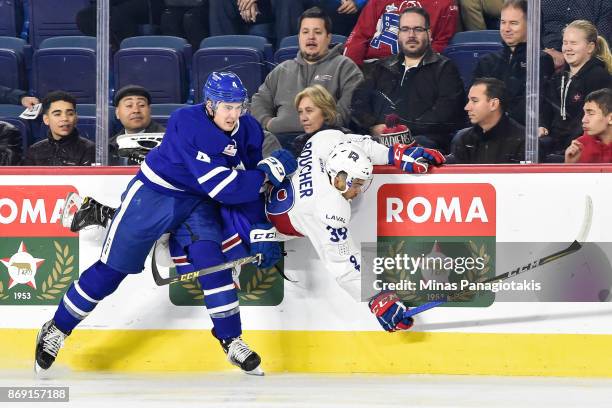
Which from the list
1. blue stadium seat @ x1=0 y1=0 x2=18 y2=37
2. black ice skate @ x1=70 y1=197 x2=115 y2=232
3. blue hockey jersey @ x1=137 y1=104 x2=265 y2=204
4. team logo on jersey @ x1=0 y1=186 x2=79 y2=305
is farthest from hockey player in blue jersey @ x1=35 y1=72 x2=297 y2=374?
blue stadium seat @ x1=0 y1=0 x2=18 y2=37

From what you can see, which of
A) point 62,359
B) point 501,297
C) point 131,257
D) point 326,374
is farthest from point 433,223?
point 62,359

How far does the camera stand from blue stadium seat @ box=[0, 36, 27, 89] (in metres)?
5.29

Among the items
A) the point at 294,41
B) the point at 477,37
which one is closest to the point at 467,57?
the point at 477,37

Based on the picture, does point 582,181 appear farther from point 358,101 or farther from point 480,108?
point 358,101

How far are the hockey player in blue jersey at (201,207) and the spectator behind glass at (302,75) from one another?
150 mm

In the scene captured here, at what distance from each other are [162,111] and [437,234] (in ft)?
4.35

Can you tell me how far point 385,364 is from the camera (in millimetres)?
5043

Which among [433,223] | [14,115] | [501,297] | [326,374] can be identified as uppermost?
[14,115]

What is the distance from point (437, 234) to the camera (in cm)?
503

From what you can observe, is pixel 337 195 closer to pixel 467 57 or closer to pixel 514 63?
pixel 467 57

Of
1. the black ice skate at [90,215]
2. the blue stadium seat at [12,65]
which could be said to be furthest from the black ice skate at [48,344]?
the blue stadium seat at [12,65]

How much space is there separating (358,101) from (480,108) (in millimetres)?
523

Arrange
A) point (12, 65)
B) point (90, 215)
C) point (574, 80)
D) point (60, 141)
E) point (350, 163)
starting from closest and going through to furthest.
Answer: point (350, 163)
point (574, 80)
point (90, 215)
point (60, 141)
point (12, 65)

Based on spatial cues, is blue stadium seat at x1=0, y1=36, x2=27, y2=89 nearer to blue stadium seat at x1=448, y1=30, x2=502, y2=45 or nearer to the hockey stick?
blue stadium seat at x1=448, y1=30, x2=502, y2=45
